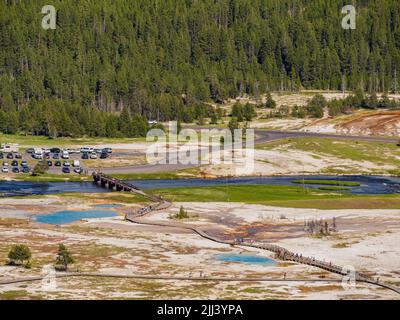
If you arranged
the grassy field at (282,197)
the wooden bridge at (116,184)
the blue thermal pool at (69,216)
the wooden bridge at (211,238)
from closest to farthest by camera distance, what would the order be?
the wooden bridge at (211,238) < the blue thermal pool at (69,216) < the grassy field at (282,197) < the wooden bridge at (116,184)

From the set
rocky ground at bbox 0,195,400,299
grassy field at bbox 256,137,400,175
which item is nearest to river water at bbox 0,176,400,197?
rocky ground at bbox 0,195,400,299

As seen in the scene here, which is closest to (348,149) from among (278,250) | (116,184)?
(116,184)

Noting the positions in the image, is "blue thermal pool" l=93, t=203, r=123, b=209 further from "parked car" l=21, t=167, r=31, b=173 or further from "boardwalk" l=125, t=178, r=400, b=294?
"parked car" l=21, t=167, r=31, b=173

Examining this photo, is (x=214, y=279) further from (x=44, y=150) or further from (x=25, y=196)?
(x=44, y=150)

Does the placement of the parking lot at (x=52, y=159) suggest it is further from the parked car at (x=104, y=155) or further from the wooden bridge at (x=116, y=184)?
the wooden bridge at (x=116, y=184)

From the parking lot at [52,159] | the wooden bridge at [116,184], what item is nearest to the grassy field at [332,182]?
the wooden bridge at [116,184]

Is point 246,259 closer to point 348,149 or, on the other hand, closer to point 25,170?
point 25,170

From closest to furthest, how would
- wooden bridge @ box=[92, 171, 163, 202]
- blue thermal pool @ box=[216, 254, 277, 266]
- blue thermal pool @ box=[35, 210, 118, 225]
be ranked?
1. blue thermal pool @ box=[216, 254, 277, 266]
2. blue thermal pool @ box=[35, 210, 118, 225]
3. wooden bridge @ box=[92, 171, 163, 202]
